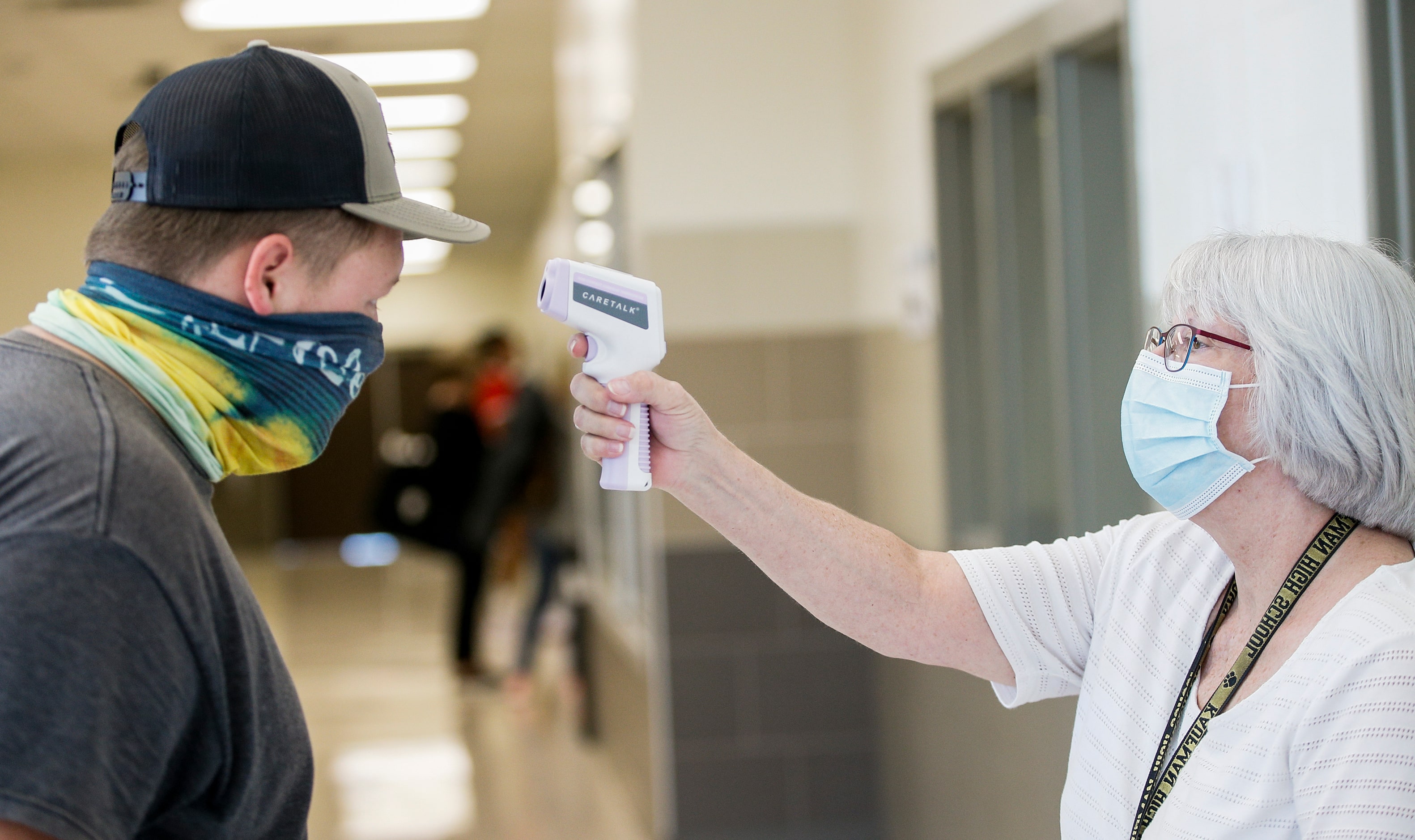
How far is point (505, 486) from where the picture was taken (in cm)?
586

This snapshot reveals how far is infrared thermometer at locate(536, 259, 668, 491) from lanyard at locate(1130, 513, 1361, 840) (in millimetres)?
620

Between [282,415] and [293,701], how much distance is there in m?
0.25

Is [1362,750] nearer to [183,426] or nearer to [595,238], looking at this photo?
[183,426]

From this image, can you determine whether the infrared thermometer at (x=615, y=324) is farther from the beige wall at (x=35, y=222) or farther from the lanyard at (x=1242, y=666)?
the beige wall at (x=35, y=222)

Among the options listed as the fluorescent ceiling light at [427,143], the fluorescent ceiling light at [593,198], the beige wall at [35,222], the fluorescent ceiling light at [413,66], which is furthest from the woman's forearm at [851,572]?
the fluorescent ceiling light at [427,143]

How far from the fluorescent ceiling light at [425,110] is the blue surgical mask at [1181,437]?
6195 millimetres

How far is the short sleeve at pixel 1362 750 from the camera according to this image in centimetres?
101

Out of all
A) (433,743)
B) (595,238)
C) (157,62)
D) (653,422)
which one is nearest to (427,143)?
(157,62)

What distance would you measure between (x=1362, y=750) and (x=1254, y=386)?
0.39m

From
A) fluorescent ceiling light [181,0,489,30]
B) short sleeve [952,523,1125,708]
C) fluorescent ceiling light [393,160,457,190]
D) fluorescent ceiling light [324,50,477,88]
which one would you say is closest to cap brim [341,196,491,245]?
short sleeve [952,523,1125,708]

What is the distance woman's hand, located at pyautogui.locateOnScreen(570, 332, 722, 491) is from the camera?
1274mm

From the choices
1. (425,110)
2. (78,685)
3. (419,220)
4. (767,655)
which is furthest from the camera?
(425,110)

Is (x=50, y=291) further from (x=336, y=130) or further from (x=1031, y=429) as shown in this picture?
(x=1031, y=429)

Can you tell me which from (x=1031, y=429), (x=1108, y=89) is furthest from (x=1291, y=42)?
(x=1031, y=429)
